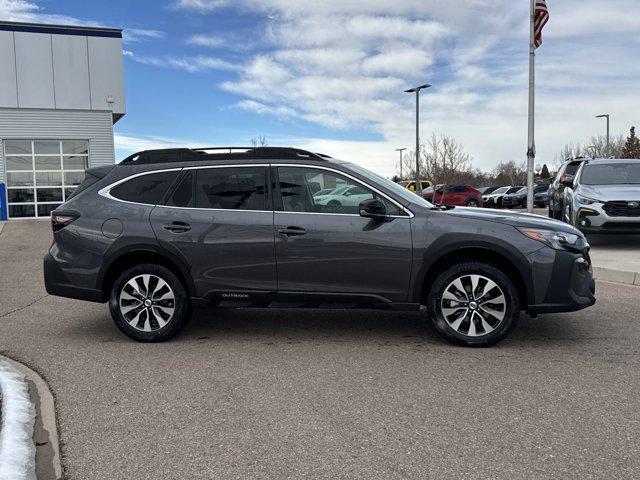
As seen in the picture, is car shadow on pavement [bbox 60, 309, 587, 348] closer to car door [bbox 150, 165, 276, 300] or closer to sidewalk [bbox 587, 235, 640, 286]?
car door [bbox 150, 165, 276, 300]

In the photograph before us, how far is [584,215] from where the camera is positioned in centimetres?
1151

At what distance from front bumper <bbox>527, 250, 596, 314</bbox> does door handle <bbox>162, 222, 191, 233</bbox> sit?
10.3 feet

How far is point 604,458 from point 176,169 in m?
4.26

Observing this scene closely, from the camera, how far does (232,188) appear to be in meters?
5.59

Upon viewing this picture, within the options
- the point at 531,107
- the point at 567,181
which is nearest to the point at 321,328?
the point at 567,181

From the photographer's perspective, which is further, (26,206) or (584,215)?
(26,206)

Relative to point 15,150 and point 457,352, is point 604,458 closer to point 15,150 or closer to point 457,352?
point 457,352

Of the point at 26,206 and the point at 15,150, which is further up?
the point at 15,150

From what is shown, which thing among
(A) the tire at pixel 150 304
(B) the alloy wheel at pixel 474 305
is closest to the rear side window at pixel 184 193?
(A) the tire at pixel 150 304

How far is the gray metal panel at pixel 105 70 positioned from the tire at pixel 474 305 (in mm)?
24662

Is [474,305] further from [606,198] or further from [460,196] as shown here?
[460,196]

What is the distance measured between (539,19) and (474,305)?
1616 centimetres

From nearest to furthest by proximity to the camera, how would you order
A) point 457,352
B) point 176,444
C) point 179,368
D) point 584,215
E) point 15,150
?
point 176,444
point 179,368
point 457,352
point 584,215
point 15,150

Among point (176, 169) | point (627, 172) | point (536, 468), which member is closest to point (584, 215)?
point (627, 172)
